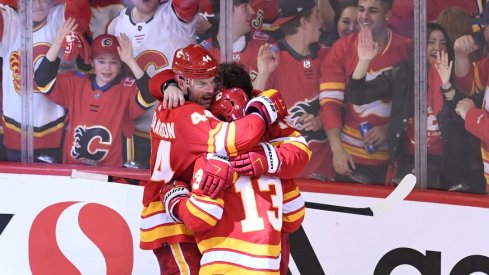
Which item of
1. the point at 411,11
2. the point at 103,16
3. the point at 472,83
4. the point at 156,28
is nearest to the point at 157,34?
the point at 156,28

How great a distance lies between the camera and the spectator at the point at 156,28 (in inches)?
172

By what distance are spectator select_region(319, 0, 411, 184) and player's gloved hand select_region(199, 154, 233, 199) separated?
1.17 metres

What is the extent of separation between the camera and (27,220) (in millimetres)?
4344

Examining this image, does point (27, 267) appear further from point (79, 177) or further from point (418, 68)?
point (418, 68)

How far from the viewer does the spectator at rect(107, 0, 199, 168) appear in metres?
4.36

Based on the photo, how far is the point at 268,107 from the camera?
3.17m

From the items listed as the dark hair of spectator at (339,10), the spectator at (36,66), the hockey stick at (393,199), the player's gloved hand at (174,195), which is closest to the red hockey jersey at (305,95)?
the dark hair of spectator at (339,10)

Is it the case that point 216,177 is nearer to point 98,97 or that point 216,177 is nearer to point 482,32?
point 482,32

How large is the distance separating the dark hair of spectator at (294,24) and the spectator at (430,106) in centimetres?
24

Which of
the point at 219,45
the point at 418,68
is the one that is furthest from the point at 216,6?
the point at 418,68

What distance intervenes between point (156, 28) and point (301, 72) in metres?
0.63

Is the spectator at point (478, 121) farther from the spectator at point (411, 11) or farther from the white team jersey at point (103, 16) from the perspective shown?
the white team jersey at point (103, 16)

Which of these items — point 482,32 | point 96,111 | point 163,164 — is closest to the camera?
point 163,164

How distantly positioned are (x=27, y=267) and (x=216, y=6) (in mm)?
1317
